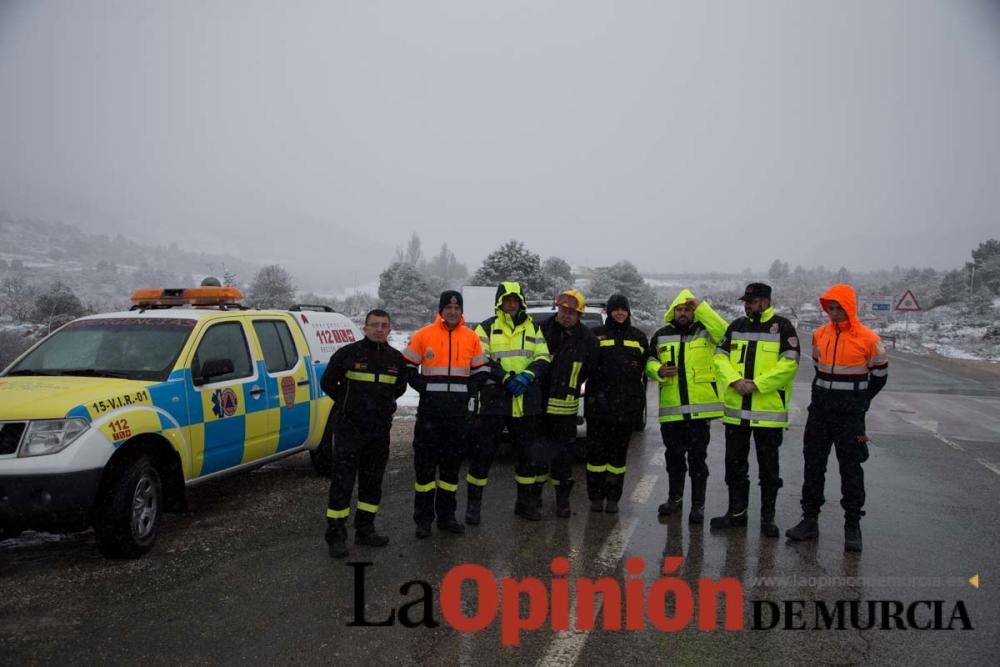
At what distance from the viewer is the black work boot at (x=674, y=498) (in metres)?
6.09

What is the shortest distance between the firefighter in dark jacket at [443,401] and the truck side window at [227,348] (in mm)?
1705

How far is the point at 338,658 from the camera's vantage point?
11.5ft

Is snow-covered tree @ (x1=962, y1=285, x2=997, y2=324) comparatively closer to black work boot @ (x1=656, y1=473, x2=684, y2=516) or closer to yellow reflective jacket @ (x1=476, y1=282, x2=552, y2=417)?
black work boot @ (x1=656, y1=473, x2=684, y2=516)

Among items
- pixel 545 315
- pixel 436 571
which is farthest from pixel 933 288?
pixel 436 571

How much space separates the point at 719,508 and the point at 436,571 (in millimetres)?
2973

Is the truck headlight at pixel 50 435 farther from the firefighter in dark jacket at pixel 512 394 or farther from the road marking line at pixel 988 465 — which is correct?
the road marking line at pixel 988 465

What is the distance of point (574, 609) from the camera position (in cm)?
413

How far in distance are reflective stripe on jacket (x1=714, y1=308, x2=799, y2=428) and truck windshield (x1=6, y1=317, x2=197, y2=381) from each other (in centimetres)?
457

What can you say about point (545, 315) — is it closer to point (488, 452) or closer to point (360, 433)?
point (488, 452)

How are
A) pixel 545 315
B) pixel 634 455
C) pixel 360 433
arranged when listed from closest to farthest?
pixel 360 433
pixel 634 455
pixel 545 315

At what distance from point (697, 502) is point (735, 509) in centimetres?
31

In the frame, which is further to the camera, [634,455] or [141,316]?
[634,455]

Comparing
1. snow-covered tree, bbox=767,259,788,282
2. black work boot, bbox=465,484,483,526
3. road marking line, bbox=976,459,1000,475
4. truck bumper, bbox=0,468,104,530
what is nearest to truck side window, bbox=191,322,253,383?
truck bumper, bbox=0,468,104,530

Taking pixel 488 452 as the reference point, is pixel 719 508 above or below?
below
